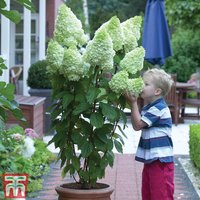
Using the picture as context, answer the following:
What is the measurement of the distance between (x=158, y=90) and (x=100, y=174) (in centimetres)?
83

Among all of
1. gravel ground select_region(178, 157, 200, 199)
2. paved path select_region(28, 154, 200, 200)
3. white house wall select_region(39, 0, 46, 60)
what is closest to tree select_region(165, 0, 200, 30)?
white house wall select_region(39, 0, 46, 60)

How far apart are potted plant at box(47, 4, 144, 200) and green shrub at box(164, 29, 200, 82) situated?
1740cm

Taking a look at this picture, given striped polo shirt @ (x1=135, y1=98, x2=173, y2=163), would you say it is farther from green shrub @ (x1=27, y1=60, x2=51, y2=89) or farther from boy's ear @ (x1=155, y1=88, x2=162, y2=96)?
green shrub @ (x1=27, y1=60, x2=51, y2=89)

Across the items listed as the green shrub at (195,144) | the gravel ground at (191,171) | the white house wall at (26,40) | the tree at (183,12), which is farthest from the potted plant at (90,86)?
the tree at (183,12)

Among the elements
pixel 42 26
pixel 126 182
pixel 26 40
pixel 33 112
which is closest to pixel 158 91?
pixel 126 182

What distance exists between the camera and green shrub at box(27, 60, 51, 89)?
1225cm

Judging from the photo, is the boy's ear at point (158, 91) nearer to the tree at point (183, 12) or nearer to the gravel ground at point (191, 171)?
the gravel ground at point (191, 171)

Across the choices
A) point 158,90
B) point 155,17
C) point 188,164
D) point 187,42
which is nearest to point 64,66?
point 158,90

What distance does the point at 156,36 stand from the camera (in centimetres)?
1422

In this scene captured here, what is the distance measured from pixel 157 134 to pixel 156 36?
917 centimetres

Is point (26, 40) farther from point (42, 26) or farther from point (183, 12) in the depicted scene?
point (183, 12)

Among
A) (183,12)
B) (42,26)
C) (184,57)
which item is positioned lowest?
(184,57)

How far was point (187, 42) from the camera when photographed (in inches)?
910

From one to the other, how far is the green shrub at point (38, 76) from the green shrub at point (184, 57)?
10.4 meters
